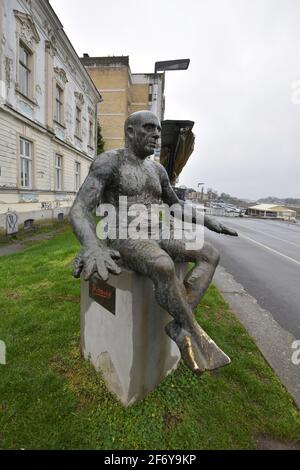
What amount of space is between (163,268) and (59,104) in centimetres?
1447

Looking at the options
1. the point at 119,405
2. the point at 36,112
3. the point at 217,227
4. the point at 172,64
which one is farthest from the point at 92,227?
the point at 36,112

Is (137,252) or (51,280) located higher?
(137,252)

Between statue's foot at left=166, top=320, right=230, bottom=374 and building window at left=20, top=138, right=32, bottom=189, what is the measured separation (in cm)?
1001

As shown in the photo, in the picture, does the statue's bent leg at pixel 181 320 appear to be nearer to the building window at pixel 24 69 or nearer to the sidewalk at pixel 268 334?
the sidewalk at pixel 268 334

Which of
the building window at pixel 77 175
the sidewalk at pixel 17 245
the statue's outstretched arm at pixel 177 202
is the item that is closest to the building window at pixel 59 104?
the building window at pixel 77 175

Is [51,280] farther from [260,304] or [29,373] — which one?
[260,304]

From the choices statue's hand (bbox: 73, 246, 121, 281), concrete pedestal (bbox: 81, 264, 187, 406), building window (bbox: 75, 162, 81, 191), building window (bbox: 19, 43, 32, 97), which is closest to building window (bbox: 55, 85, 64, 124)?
building window (bbox: 19, 43, 32, 97)

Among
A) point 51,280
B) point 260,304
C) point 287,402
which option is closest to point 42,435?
point 287,402

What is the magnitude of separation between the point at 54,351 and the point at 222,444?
1.62m

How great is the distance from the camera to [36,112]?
10711 millimetres

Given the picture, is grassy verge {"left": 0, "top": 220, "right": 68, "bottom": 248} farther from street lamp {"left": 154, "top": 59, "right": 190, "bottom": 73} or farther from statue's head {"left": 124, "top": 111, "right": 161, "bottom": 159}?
statue's head {"left": 124, "top": 111, "right": 161, "bottom": 159}

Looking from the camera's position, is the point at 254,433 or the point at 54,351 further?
the point at 54,351

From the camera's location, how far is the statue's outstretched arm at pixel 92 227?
4.57ft

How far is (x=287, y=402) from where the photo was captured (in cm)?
216
